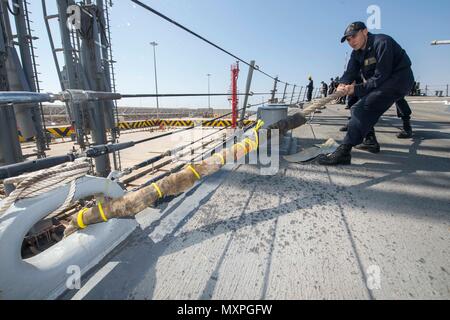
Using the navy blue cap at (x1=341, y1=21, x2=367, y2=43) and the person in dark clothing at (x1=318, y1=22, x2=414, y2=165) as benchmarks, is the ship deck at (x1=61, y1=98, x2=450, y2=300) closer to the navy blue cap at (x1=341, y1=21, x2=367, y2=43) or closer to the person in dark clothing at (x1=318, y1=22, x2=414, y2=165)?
the person in dark clothing at (x1=318, y1=22, x2=414, y2=165)

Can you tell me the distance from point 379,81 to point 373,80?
0.06 metres

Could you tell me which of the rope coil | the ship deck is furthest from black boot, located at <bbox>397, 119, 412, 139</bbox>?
the rope coil

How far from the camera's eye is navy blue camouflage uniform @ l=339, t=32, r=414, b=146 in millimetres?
2363

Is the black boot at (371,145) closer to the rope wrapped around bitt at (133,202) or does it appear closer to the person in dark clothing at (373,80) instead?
the person in dark clothing at (373,80)

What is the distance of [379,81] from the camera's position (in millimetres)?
2410

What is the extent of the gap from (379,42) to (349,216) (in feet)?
6.32

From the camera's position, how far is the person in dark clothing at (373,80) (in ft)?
7.80

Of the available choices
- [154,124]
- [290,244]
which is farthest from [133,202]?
[154,124]

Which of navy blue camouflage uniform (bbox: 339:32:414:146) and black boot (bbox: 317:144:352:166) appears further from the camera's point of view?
black boot (bbox: 317:144:352:166)

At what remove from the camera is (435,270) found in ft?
3.65

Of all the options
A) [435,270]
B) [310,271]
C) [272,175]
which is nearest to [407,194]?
[435,270]

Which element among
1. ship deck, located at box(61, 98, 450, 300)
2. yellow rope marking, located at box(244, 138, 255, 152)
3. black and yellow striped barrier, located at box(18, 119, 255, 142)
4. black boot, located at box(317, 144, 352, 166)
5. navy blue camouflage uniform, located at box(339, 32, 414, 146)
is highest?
navy blue camouflage uniform, located at box(339, 32, 414, 146)

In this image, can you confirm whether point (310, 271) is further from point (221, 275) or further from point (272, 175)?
point (272, 175)
